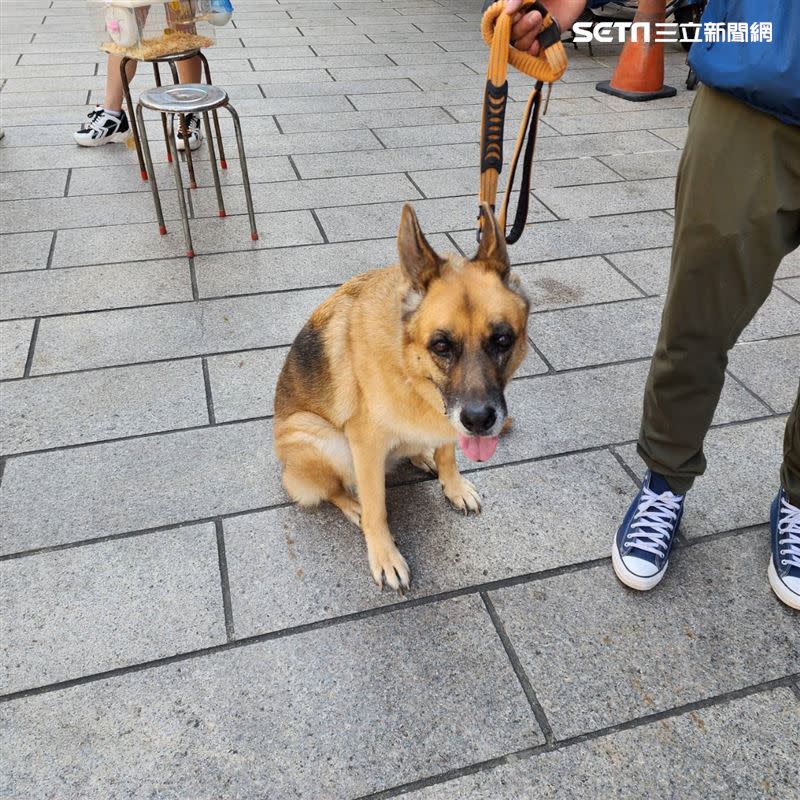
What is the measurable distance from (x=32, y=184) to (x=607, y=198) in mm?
4607

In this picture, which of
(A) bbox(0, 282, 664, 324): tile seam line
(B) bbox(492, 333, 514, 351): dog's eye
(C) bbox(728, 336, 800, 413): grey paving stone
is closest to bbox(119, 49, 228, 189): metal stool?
(A) bbox(0, 282, 664, 324): tile seam line

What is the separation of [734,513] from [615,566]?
25.3 inches

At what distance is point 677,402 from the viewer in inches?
86.5

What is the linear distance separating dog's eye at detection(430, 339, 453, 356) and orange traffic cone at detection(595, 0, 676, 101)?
649 centimetres

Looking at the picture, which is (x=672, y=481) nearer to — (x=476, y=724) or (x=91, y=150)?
(x=476, y=724)

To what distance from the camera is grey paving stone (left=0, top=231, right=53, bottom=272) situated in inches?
165

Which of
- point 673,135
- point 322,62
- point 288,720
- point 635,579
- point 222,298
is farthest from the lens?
point 322,62

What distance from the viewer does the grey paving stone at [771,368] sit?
3236 mm

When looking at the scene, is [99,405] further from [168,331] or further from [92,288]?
[92,288]

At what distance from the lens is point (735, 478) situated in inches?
110

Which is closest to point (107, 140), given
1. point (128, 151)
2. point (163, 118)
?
point (128, 151)

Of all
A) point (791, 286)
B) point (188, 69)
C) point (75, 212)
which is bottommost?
point (791, 286)

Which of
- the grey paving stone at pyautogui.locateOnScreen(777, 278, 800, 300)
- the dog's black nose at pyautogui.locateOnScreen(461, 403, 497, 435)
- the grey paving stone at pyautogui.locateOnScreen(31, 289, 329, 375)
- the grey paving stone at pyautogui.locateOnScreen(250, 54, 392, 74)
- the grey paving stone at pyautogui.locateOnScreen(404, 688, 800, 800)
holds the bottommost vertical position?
the grey paving stone at pyautogui.locateOnScreen(404, 688, 800, 800)

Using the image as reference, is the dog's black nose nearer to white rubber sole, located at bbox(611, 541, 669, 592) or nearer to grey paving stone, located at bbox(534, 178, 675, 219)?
white rubber sole, located at bbox(611, 541, 669, 592)
